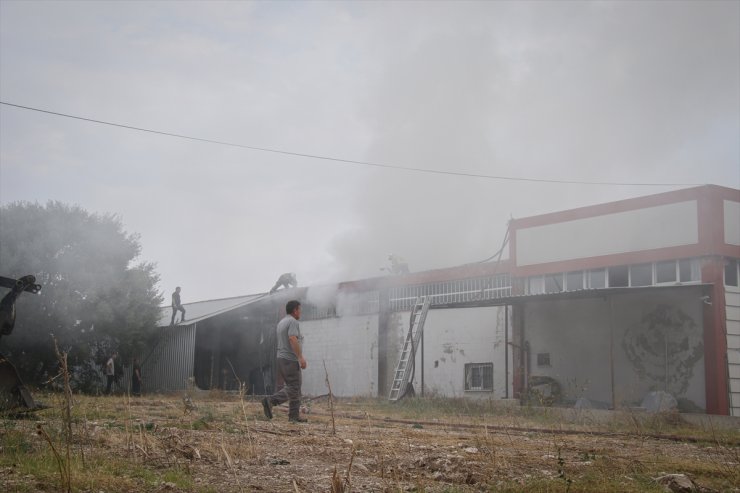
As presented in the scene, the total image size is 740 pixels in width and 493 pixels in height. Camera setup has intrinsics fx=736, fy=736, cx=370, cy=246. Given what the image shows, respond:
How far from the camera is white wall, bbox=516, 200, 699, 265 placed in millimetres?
17281

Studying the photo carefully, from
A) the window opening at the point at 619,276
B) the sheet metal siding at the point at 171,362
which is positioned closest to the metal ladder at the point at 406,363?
the window opening at the point at 619,276

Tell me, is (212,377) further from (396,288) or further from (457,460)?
(457,460)

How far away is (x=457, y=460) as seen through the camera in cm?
561

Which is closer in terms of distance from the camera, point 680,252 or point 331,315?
point 680,252

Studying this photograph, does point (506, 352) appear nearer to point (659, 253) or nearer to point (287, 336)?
point (659, 253)

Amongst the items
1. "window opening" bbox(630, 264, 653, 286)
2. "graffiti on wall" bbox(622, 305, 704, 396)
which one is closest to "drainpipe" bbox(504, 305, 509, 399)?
"graffiti on wall" bbox(622, 305, 704, 396)

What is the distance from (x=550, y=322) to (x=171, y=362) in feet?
46.5

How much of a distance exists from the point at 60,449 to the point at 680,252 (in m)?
15.1

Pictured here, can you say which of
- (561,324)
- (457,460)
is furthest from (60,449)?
(561,324)

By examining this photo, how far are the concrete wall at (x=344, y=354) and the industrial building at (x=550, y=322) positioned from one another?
52 millimetres

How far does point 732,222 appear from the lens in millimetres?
16969

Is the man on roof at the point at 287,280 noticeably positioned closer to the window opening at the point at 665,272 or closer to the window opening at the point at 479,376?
the window opening at the point at 479,376

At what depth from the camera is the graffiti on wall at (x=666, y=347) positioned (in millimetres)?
16750

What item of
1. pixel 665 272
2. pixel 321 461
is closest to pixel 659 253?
pixel 665 272
